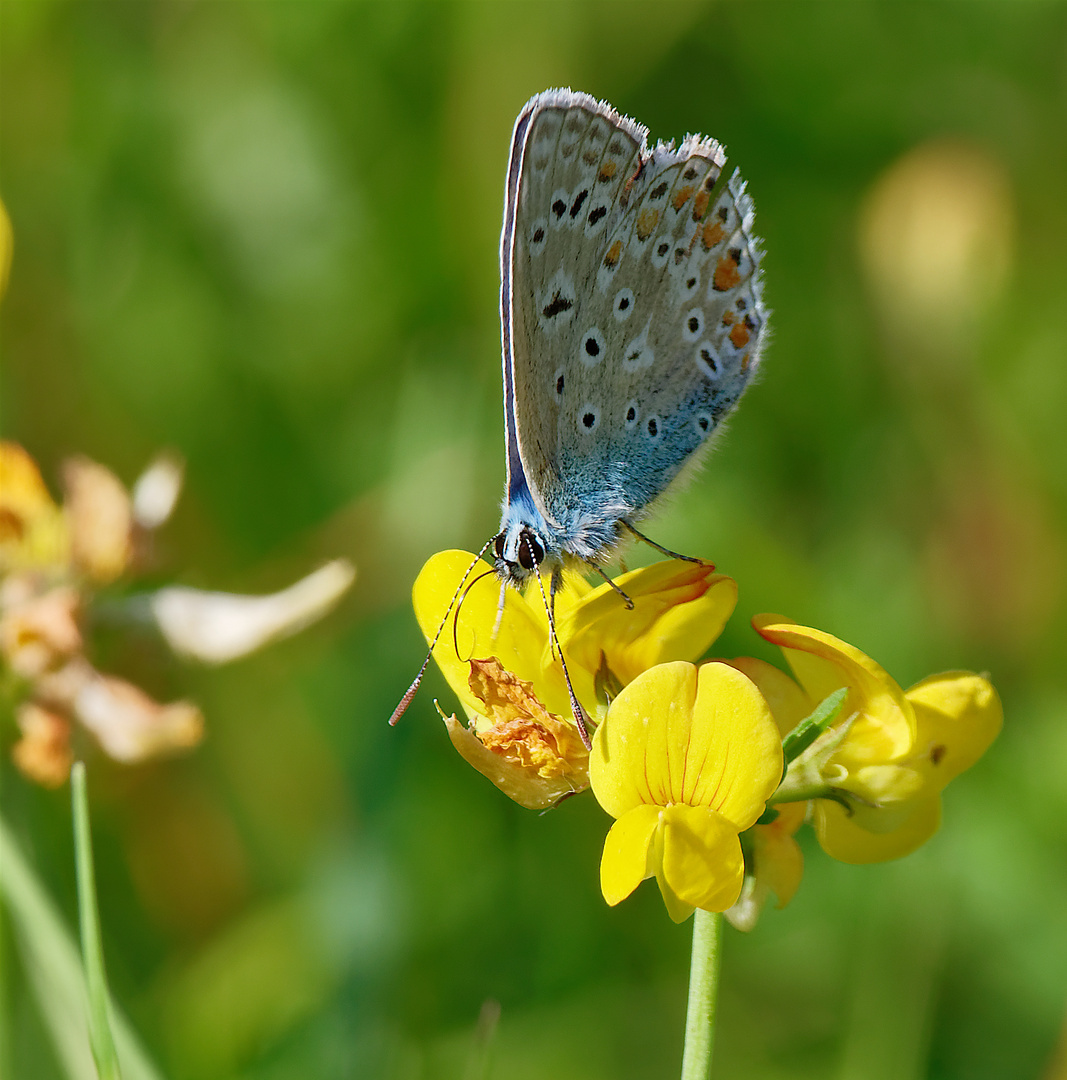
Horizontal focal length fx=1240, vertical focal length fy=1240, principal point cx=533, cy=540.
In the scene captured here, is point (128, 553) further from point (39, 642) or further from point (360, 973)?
point (360, 973)

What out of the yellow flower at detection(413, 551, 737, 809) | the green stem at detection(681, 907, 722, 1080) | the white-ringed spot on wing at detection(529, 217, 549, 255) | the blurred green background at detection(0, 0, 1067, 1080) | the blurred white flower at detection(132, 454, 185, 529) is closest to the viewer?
the green stem at detection(681, 907, 722, 1080)

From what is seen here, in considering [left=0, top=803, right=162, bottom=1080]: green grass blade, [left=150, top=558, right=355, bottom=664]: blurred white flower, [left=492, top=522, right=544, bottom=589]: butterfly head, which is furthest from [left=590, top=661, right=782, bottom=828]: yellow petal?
[left=150, top=558, right=355, bottom=664]: blurred white flower

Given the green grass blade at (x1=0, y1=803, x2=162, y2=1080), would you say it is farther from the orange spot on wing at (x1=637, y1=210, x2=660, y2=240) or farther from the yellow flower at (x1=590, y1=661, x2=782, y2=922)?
the orange spot on wing at (x1=637, y1=210, x2=660, y2=240)

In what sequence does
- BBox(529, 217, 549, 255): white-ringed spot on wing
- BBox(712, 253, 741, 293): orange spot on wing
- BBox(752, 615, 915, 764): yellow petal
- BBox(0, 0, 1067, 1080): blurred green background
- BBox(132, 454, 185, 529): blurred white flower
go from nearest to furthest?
BBox(752, 615, 915, 764): yellow petal → BBox(529, 217, 549, 255): white-ringed spot on wing → BBox(712, 253, 741, 293): orange spot on wing → BBox(132, 454, 185, 529): blurred white flower → BBox(0, 0, 1067, 1080): blurred green background

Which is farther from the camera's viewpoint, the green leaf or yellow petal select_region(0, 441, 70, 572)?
yellow petal select_region(0, 441, 70, 572)

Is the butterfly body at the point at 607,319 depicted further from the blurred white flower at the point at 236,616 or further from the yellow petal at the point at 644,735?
the yellow petal at the point at 644,735

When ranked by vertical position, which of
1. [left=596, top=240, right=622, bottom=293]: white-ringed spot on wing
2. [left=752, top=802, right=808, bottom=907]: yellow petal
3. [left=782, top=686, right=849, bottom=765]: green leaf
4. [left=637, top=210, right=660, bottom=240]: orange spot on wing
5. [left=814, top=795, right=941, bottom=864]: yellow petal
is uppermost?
[left=637, top=210, right=660, bottom=240]: orange spot on wing

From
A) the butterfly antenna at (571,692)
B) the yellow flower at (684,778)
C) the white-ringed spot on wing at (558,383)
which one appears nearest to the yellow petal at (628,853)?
the yellow flower at (684,778)

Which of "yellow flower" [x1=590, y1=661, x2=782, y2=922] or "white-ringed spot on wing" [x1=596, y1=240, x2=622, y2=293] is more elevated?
"white-ringed spot on wing" [x1=596, y1=240, x2=622, y2=293]

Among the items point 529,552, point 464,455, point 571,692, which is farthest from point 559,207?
point 464,455
